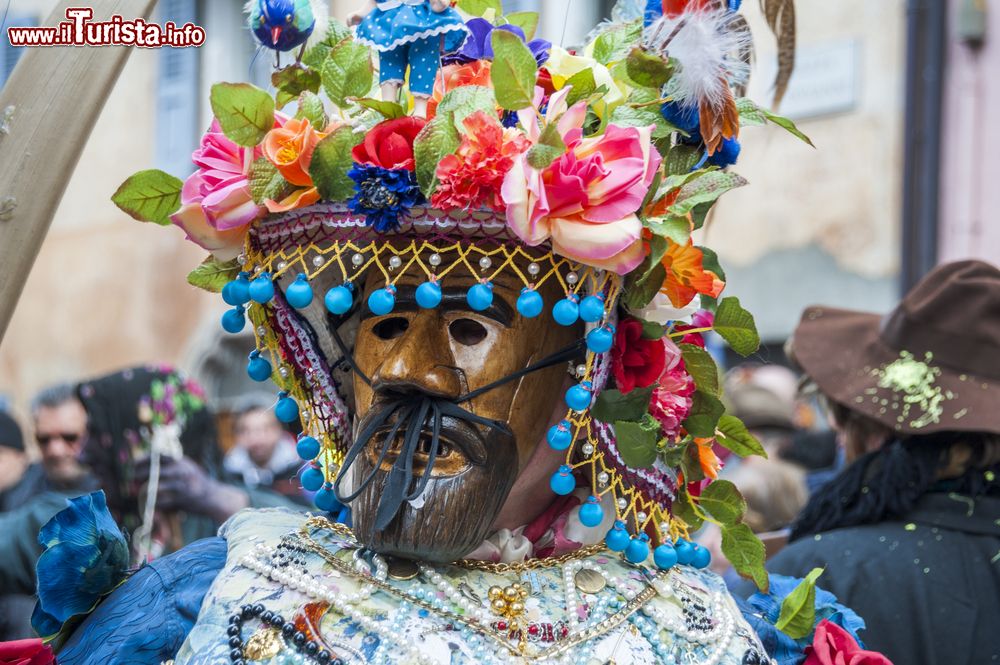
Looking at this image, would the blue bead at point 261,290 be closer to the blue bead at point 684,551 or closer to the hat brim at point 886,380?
the blue bead at point 684,551

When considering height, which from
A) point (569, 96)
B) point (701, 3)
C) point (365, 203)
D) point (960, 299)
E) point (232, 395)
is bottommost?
point (232, 395)

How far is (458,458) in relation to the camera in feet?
6.77

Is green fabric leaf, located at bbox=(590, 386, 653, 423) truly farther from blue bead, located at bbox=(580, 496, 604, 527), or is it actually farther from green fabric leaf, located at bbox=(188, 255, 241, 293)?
green fabric leaf, located at bbox=(188, 255, 241, 293)

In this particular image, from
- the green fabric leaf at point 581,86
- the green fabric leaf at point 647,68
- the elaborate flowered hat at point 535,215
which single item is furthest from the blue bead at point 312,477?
the green fabric leaf at point 647,68

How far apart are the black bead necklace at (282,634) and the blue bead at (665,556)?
24.7 inches

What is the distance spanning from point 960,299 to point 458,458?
68.8 inches

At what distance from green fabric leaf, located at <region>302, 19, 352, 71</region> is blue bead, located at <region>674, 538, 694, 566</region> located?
1122 millimetres

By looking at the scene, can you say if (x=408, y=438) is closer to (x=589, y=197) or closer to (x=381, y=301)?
(x=381, y=301)

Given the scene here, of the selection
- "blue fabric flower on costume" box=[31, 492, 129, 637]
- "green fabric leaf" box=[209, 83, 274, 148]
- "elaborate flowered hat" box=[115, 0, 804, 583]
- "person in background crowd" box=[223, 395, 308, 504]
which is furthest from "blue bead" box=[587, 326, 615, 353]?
"person in background crowd" box=[223, 395, 308, 504]

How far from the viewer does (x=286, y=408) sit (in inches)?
92.1

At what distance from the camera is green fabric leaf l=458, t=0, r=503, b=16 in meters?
2.27

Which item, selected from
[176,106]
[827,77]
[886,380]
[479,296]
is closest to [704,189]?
[479,296]

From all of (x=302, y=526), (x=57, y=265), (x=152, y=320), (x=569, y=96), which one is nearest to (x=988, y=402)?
(x=569, y=96)

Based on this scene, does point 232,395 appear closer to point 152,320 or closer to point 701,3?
point 152,320
